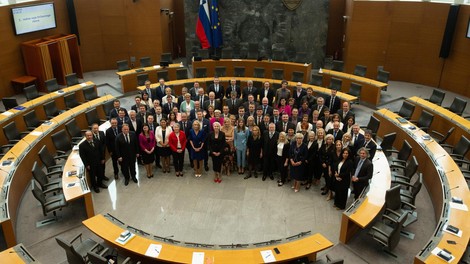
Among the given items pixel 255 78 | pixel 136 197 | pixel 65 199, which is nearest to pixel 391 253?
pixel 136 197

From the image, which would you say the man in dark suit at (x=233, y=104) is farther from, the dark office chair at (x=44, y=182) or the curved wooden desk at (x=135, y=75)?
the dark office chair at (x=44, y=182)

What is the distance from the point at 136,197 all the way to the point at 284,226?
3268 mm

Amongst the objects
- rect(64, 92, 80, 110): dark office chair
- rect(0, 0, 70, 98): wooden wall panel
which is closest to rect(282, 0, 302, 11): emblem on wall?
rect(64, 92, 80, 110): dark office chair

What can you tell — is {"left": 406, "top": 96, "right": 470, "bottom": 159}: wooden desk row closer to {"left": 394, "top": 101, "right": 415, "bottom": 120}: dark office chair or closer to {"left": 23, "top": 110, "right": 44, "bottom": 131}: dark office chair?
{"left": 394, "top": 101, "right": 415, "bottom": 120}: dark office chair

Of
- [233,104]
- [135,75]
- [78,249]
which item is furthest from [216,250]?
[135,75]

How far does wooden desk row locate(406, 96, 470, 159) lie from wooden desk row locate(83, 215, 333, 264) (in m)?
5.88

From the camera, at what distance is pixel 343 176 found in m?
7.72

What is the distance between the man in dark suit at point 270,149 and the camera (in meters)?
8.71

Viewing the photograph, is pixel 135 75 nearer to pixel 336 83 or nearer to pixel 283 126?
pixel 336 83

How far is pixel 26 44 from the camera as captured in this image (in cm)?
1350

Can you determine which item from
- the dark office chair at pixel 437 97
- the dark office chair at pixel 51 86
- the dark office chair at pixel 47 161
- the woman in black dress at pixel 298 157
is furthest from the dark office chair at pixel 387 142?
the dark office chair at pixel 51 86

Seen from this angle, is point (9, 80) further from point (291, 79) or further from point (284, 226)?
point (284, 226)

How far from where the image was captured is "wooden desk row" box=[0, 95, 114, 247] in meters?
6.82

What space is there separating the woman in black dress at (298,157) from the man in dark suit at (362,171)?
1108 mm
